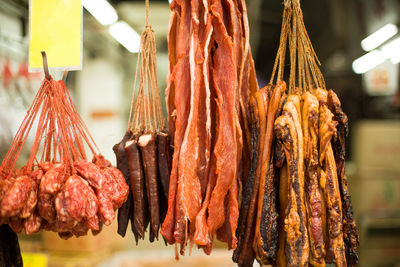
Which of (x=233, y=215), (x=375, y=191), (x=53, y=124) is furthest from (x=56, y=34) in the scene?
(x=375, y=191)

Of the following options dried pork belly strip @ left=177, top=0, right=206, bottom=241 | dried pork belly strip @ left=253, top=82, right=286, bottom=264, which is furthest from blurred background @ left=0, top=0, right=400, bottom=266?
dried pork belly strip @ left=177, top=0, right=206, bottom=241

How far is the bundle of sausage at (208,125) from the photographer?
1555 millimetres

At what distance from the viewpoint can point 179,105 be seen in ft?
5.42

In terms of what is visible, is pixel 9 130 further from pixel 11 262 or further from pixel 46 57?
pixel 11 262

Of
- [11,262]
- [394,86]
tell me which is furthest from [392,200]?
[11,262]

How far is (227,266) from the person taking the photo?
2.68 m

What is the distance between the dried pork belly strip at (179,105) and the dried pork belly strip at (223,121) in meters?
0.14

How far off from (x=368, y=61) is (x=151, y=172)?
98.8 inches

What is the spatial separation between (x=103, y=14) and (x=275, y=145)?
162 cm

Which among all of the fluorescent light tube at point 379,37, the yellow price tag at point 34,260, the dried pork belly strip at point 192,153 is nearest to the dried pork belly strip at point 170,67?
the dried pork belly strip at point 192,153

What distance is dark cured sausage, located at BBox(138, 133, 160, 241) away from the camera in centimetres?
170

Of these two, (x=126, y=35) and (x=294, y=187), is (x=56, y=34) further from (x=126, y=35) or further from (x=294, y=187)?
(x=294, y=187)

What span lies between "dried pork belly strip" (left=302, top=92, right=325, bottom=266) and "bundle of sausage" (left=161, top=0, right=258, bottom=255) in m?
0.30

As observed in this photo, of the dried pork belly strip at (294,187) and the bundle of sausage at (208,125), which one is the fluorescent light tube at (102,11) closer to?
the bundle of sausage at (208,125)
